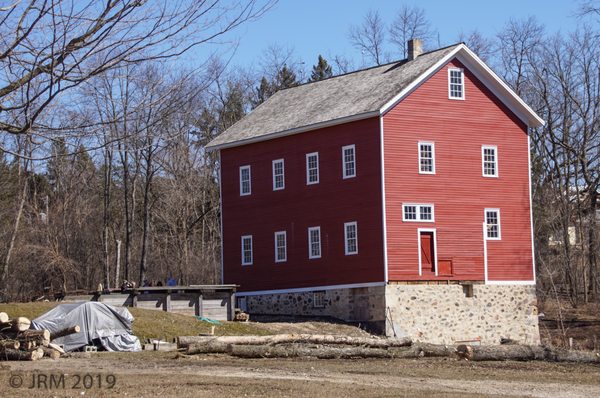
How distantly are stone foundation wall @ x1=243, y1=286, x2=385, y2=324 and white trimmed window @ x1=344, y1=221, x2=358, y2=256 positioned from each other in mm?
1579

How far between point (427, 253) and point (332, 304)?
4.44 m

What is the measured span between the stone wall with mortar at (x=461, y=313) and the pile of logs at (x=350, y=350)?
11778mm

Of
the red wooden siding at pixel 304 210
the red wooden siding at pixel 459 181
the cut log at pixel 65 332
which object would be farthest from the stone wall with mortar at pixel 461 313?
the cut log at pixel 65 332

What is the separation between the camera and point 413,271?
4066 centimetres

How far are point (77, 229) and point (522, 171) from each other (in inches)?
1159

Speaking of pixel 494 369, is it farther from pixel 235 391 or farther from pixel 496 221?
pixel 496 221

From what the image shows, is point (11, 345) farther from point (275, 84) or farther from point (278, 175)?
point (275, 84)

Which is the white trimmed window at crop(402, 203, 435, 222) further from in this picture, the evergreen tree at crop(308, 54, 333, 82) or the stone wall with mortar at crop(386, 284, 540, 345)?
the evergreen tree at crop(308, 54, 333, 82)

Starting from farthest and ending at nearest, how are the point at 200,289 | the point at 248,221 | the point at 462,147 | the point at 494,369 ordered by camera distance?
1. the point at 248,221
2. the point at 462,147
3. the point at 200,289
4. the point at 494,369

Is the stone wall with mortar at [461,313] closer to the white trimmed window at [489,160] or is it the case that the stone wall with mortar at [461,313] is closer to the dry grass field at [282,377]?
the white trimmed window at [489,160]

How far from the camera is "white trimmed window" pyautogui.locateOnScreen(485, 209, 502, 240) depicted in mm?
42812

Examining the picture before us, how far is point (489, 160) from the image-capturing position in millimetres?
43438

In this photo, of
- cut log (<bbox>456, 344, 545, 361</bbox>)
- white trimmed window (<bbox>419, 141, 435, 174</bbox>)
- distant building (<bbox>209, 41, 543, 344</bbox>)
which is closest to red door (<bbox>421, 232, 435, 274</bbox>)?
distant building (<bbox>209, 41, 543, 344</bbox>)

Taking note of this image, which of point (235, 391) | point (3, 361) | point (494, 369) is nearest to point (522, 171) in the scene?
point (494, 369)
